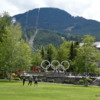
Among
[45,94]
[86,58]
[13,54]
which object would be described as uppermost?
[13,54]

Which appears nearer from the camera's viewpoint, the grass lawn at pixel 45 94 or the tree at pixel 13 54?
the grass lawn at pixel 45 94

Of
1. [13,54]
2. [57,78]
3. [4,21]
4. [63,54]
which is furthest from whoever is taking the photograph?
[63,54]

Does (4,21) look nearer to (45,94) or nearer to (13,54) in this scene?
(13,54)

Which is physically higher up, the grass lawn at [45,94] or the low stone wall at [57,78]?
the low stone wall at [57,78]

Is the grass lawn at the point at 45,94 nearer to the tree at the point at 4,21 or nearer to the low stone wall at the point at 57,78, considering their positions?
the low stone wall at the point at 57,78

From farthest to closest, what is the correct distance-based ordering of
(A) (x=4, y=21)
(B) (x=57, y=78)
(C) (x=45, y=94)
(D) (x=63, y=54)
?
(D) (x=63, y=54) < (A) (x=4, y=21) < (B) (x=57, y=78) < (C) (x=45, y=94)

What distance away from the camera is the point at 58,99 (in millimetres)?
31516

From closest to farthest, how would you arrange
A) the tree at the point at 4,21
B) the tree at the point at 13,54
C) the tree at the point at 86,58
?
1. the tree at the point at 13,54
2. the tree at the point at 86,58
3. the tree at the point at 4,21

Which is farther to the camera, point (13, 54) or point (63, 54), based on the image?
point (63, 54)

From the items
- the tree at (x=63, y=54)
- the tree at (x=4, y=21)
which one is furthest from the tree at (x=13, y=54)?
the tree at (x=63, y=54)

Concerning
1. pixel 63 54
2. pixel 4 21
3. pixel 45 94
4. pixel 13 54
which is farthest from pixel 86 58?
pixel 45 94

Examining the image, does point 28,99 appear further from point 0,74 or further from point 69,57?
point 69,57

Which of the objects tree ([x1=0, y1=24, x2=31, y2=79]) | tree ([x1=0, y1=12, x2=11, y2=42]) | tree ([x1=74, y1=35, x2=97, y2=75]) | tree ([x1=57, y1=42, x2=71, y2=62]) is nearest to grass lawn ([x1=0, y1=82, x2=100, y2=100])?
tree ([x1=0, y1=24, x2=31, y2=79])

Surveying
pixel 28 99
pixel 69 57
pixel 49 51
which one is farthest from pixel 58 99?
pixel 49 51
